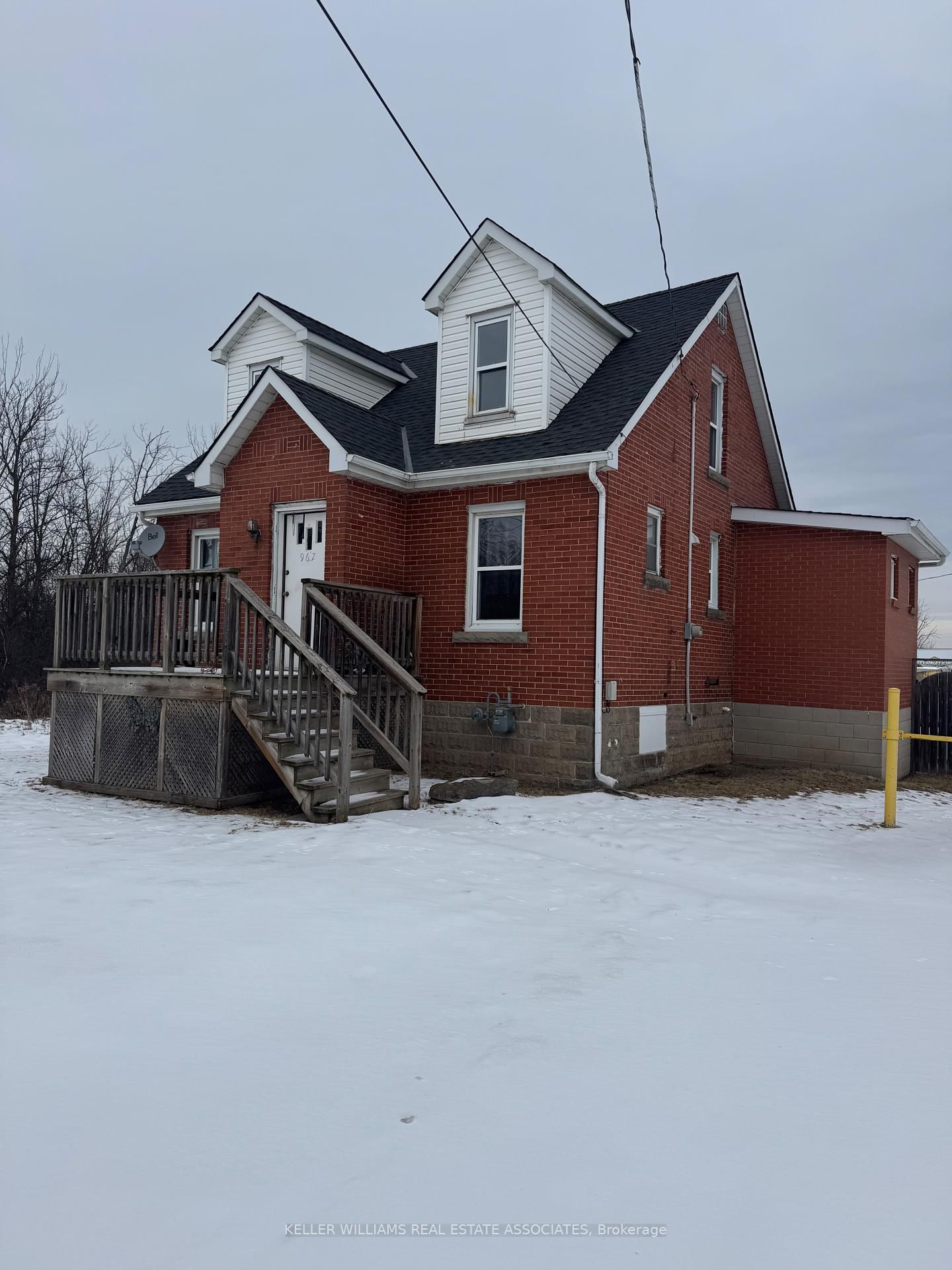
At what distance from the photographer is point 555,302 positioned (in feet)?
42.7

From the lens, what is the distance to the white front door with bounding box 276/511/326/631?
41.8 ft

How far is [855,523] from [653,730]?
16.8ft

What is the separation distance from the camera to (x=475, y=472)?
12.3m

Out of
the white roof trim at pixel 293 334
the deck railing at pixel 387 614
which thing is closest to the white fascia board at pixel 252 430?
the deck railing at pixel 387 614

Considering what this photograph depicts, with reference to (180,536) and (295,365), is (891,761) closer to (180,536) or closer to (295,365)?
(295,365)

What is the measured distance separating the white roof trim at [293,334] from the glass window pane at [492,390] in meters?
3.25

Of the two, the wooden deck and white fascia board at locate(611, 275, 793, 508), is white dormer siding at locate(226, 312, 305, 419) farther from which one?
white fascia board at locate(611, 275, 793, 508)

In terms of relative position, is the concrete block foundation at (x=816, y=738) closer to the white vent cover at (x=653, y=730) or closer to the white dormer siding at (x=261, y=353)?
the white vent cover at (x=653, y=730)

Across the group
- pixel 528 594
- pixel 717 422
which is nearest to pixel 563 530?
pixel 528 594

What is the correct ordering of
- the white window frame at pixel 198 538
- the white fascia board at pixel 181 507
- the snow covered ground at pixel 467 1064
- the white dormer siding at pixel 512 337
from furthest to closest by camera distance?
1. the white window frame at pixel 198 538
2. the white fascia board at pixel 181 507
3. the white dormer siding at pixel 512 337
4. the snow covered ground at pixel 467 1064

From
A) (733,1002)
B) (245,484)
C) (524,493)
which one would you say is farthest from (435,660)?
(733,1002)

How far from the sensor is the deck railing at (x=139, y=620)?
1017cm

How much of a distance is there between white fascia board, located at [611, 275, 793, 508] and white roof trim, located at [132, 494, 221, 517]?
7.70 meters

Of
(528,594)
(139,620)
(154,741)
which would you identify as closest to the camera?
(154,741)
